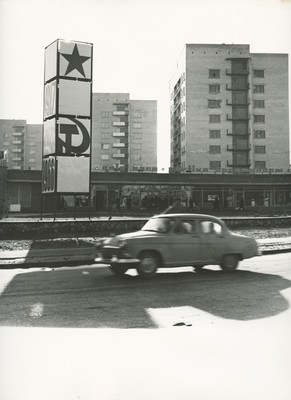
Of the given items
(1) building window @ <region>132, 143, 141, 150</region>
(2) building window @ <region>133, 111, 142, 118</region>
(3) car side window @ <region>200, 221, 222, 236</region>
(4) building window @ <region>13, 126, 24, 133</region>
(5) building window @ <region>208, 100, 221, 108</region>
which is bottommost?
(3) car side window @ <region>200, 221, 222, 236</region>

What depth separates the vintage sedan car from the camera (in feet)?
29.3

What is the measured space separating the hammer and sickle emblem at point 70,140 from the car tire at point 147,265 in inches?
341

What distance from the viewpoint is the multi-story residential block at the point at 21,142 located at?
109812 millimetres

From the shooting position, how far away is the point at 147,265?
29.7 ft

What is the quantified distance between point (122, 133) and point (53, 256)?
75950 mm

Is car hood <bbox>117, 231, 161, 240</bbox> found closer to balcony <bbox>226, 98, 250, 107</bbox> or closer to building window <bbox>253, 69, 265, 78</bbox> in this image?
balcony <bbox>226, 98, 250, 107</bbox>

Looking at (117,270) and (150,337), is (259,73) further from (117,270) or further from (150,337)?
(150,337)

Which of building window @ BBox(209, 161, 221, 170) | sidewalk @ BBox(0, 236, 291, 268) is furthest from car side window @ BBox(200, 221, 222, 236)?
building window @ BBox(209, 161, 221, 170)

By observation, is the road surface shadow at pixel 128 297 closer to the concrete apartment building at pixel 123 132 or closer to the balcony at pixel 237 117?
the balcony at pixel 237 117

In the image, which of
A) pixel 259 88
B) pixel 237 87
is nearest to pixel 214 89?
pixel 237 87

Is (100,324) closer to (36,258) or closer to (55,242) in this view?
(36,258)

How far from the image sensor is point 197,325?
5.29 meters

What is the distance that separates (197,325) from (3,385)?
265 centimetres

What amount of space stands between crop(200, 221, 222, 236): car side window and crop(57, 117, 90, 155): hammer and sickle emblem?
8.34 m
